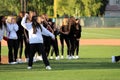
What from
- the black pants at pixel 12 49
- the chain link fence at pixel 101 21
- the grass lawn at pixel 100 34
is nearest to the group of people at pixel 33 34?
the black pants at pixel 12 49

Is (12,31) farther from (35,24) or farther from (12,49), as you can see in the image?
(35,24)

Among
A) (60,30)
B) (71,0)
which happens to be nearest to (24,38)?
(60,30)

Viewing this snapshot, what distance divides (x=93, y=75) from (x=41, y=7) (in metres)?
77.9

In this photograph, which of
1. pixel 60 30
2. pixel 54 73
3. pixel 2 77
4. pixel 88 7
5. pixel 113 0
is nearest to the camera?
pixel 2 77

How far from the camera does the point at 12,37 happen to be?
19.0 m

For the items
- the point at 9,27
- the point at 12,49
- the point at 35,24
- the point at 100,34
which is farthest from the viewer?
the point at 100,34

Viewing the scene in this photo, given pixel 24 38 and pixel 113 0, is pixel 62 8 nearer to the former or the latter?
pixel 113 0

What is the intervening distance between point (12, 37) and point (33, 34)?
3.19 m

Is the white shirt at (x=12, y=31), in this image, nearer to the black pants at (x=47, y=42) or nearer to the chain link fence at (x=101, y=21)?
the black pants at (x=47, y=42)

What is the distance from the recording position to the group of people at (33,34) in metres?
16.0

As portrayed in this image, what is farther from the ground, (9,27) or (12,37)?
(9,27)

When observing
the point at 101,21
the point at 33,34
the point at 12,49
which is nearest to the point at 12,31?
the point at 12,49

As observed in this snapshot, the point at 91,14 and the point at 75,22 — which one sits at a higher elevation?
the point at 75,22

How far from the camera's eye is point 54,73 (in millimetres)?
14906
